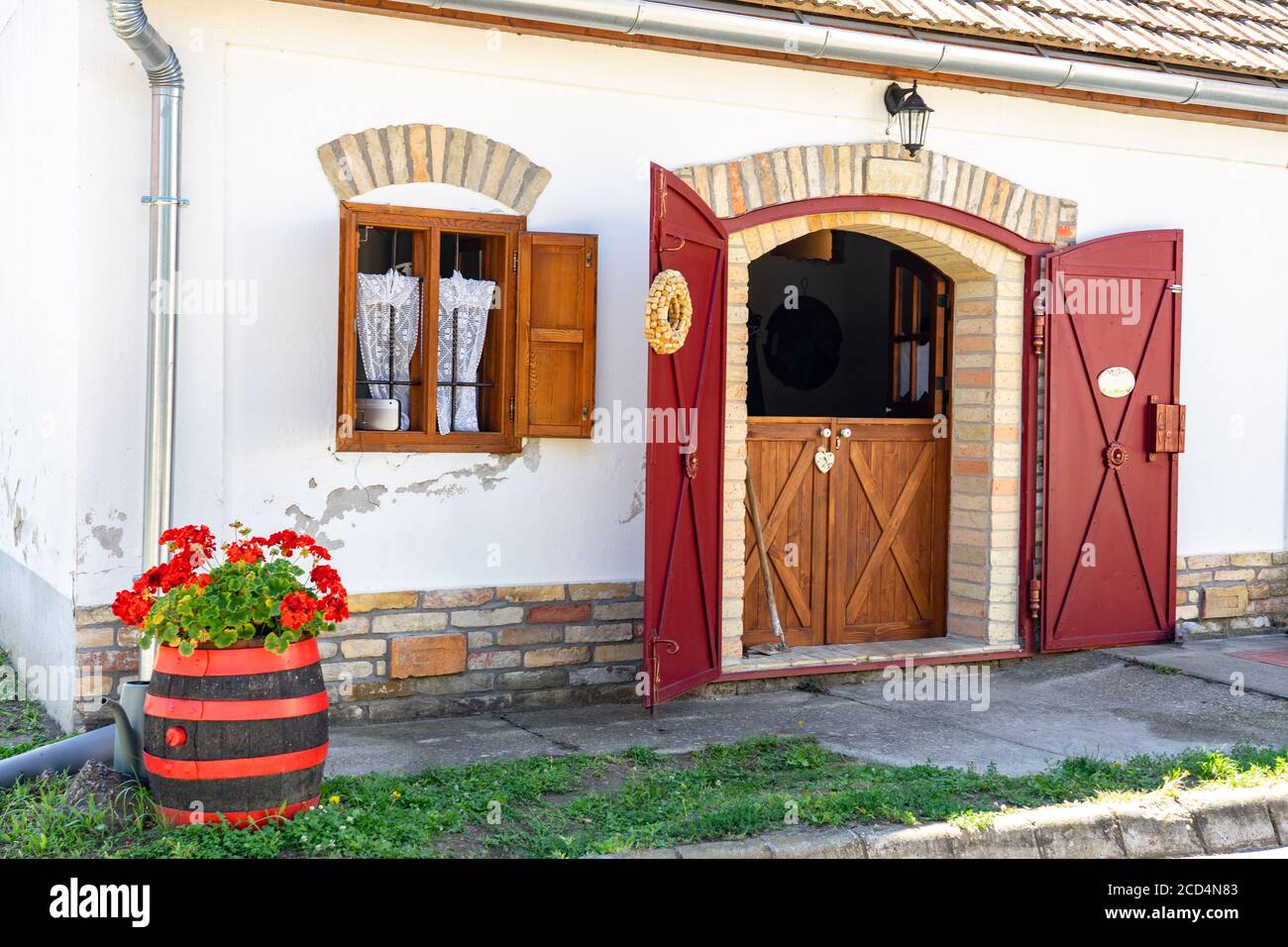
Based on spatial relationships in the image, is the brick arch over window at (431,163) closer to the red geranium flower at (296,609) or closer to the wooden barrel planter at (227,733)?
the red geranium flower at (296,609)

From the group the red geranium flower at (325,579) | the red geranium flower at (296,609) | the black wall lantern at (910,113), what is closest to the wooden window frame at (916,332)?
the black wall lantern at (910,113)

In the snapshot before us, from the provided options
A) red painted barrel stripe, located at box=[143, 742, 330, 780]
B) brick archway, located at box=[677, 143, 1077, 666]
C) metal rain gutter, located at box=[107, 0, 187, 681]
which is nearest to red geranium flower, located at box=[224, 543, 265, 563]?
red painted barrel stripe, located at box=[143, 742, 330, 780]

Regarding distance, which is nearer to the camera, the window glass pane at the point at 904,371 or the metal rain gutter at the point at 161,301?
the metal rain gutter at the point at 161,301

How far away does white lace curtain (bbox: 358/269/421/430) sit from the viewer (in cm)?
675

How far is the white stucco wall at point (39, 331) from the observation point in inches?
247

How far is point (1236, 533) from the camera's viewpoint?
9156 millimetres

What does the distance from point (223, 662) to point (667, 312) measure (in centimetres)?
273

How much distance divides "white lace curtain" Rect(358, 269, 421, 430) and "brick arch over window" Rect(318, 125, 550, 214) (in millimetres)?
444

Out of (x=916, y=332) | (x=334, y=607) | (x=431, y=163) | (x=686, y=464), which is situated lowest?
(x=334, y=607)

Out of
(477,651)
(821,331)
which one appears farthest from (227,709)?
(821,331)

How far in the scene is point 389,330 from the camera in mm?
6824

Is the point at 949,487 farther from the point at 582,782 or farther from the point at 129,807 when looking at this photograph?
the point at 129,807

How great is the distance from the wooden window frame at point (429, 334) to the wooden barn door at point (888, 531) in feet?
7.40

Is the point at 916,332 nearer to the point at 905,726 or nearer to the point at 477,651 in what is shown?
the point at 905,726
